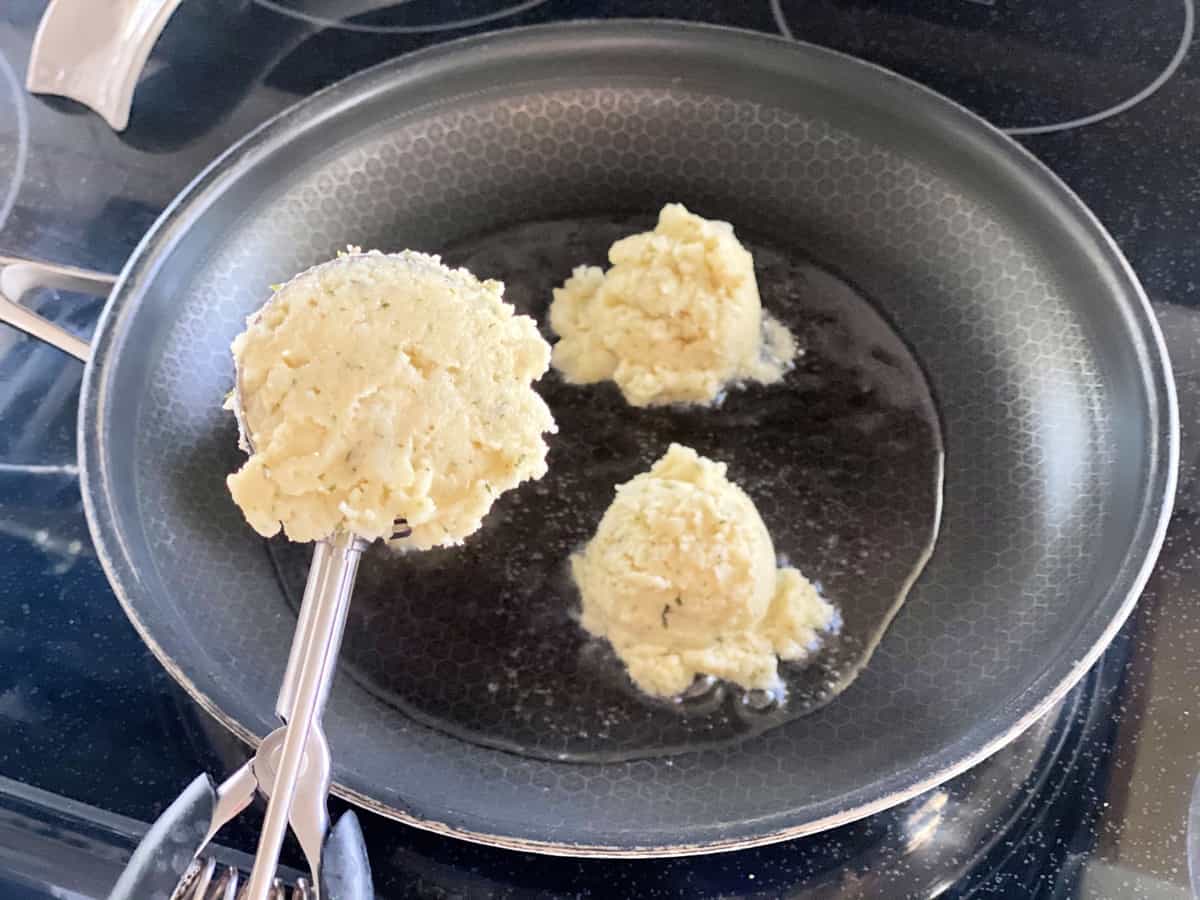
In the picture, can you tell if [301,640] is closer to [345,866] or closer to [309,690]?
[309,690]

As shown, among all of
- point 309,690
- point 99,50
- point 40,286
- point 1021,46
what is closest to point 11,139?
point 99,50

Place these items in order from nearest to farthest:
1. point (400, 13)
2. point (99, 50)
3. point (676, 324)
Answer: point (676, 324)
point (99, 50)
point (400, 13)

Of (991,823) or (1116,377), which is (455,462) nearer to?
(991,823)

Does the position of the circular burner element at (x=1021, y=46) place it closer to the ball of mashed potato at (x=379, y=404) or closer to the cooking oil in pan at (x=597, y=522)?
the cooking oil in pan at (x=597, y=522)

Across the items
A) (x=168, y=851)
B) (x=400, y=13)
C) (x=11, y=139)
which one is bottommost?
(x=168, y=851)

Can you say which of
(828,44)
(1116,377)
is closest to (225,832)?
(1116,377)

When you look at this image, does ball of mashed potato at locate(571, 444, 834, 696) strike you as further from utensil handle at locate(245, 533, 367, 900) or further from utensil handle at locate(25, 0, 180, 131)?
utensil handle at locate(25, 0, 180, 131)

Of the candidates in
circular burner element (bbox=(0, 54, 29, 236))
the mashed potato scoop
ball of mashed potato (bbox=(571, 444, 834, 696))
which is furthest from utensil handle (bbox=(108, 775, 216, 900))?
circular burner element (bbox=(0, 54, 29, 236))
